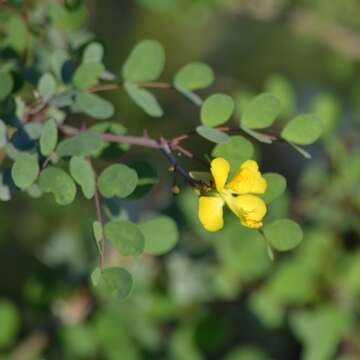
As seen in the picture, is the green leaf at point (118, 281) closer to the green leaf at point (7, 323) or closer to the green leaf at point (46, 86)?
the green leaf at point (46, 86)

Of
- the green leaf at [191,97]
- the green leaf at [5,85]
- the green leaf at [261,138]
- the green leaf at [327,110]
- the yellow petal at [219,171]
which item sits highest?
the yellow petal at [219,171]

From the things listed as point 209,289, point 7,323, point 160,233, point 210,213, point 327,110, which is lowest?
point 7,323

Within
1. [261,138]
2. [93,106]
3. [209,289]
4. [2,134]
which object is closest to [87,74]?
[93,106]

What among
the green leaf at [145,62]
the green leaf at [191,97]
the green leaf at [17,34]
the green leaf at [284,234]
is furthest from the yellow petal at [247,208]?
the green leaf at [17,34]

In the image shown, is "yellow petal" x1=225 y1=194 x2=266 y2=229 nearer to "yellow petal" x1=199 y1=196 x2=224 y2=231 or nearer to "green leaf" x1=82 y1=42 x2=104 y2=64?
"yellow petal" x1=199 y1=196 x2=224 y2=231

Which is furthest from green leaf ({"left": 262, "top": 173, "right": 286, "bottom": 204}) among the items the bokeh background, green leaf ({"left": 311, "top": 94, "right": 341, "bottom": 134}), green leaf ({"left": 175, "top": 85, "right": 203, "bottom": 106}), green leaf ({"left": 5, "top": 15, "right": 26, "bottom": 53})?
green leaf ({"left": 311, "top": 94, "right": 341, "bottom": 134})

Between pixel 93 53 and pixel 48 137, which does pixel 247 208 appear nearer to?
pixel 48 137
